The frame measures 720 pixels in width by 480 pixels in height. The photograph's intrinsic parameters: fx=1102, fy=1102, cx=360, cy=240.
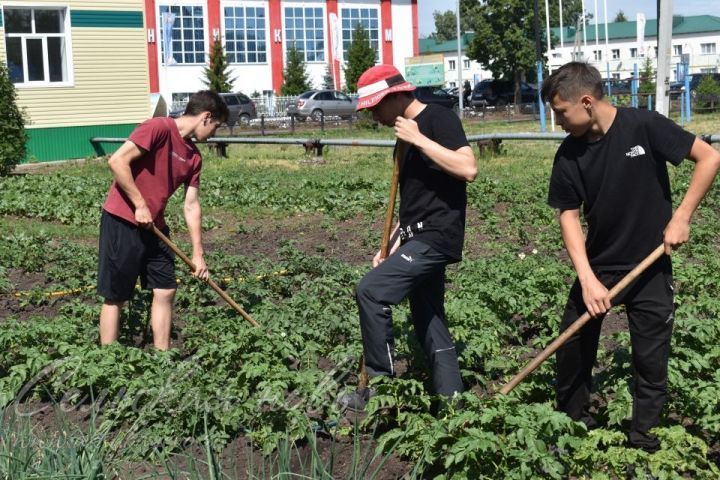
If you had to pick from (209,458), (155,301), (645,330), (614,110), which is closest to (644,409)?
(645,330)

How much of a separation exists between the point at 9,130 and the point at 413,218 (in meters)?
17.3

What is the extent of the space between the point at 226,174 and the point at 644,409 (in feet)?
45.3

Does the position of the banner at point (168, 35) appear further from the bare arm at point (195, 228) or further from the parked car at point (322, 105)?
the bare arm at point (195, 228)

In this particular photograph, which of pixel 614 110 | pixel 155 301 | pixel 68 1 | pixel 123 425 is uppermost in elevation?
pixel 68 1

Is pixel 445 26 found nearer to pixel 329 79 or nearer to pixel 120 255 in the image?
pixel 329 79

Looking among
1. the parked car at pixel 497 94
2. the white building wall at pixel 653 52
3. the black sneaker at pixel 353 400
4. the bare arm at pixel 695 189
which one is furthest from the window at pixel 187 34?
the bare arm at pixel 695 189

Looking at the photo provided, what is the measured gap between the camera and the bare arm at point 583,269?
4629 mm

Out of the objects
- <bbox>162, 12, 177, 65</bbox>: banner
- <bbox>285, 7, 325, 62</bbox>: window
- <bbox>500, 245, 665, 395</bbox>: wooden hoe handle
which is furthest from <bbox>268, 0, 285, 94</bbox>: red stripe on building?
<bbox>500, 245, 665, 395</bbox>: wooden hoe handle

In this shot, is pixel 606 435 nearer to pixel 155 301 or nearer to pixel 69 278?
pixel 155 301

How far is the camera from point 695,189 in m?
4.56

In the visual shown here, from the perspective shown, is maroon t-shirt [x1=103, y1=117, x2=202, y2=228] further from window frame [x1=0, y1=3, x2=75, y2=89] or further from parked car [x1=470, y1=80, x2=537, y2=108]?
parked car [x1=470, y1=80, x2=537, y2=108]

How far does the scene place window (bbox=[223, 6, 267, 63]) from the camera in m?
56.2

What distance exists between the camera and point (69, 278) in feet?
29.6

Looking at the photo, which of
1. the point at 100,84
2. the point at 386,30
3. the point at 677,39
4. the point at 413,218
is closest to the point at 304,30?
the point at 386,30
